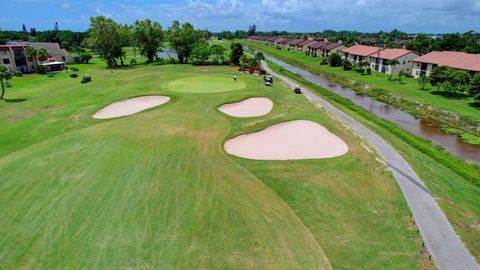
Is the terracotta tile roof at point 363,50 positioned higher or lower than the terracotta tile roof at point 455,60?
higher

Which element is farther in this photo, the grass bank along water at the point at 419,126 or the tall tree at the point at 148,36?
the tall tree at the point at 148,36

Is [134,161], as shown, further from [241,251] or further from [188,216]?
[241,251]

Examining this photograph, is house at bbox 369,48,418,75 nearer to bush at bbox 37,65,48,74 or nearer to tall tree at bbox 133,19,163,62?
tall tree at bbox 133,19,163,62

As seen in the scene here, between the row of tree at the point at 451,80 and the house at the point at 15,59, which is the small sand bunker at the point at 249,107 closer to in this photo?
the row of tree at the point at 451,80

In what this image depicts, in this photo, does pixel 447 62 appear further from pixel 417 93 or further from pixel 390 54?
pixel 390 54

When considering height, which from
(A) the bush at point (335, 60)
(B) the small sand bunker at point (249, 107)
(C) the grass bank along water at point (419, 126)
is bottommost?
(C) the grass bank along water at point (419, 126)

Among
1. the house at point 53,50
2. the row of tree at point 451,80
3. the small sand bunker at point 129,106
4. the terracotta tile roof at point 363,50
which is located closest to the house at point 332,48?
the terracotta tile roof at point 363,50
